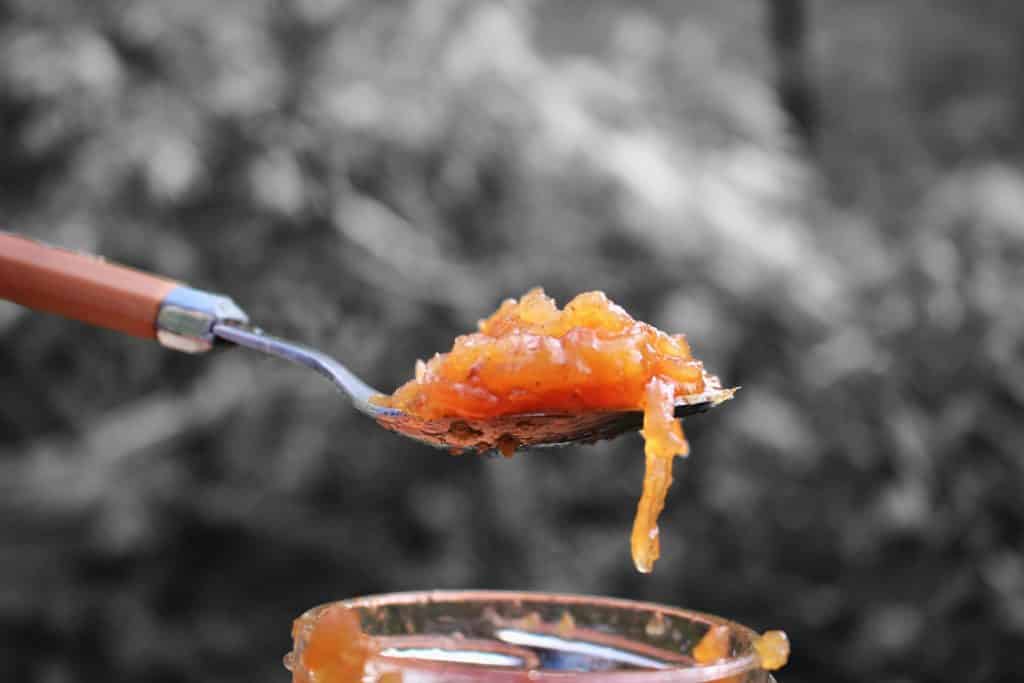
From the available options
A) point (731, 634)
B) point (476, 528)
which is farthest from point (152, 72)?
point (731, 634)

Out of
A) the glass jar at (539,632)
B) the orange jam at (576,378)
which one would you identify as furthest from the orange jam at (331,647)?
the orange jam at (576,378)

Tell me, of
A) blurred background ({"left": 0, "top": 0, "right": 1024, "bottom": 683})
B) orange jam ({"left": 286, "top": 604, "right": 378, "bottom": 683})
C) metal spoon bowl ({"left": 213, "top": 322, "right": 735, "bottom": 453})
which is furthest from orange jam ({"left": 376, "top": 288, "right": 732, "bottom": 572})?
blurred background ({"left": 0, "top": 0, "right": 1024, "bottom": 683})

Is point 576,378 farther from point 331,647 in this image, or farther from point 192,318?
point 192,318

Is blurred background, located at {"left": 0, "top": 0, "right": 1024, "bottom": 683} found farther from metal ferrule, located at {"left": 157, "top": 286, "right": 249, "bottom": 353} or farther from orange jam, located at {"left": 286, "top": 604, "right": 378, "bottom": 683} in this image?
orange jam, located at {"left": 286, "top": 604, "right": 378, "bottom": 683}

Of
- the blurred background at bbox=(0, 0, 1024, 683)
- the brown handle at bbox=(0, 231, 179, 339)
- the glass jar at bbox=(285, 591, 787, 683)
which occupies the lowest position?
the glass jar at bbox=(285, 591, 787, 683)

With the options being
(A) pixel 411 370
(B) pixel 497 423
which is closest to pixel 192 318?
(B) pixel 497 423

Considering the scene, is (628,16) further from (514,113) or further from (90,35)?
(90,35)

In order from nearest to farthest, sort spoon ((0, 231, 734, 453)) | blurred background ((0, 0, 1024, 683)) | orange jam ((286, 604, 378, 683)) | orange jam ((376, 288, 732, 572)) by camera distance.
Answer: orange jam ((286, 604, 378, 683)) → orange jam ((376, 288, 732, 572)) → spoon ((0, 231, 734, 453)) → blurred background ((0, 0, 1024, 683))
